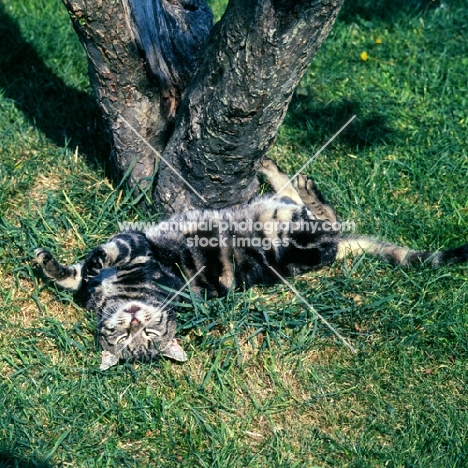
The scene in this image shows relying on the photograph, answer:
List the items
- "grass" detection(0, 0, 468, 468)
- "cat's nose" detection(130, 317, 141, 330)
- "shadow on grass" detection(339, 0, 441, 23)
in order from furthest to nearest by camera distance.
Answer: "shadow on grass" detection(339, 0, 441, 23) < "cat's nose" detection(130, 317, 141, 330) < "grass" detection(0, 0, 468, 468)

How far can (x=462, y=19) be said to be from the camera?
6195 mm

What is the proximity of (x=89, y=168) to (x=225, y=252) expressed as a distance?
46.0 inches

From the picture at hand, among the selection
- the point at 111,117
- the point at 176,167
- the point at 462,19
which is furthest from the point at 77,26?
the point at 462,19

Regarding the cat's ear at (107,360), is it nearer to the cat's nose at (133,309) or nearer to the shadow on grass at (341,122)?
the cat's nose at (133,309)

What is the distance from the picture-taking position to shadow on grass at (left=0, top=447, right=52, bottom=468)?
328 centimetres

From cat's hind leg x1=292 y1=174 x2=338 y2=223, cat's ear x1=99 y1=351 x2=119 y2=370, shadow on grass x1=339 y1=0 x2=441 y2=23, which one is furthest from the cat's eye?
shadow on grass x1=339 y1=0 x2=441 y2=23

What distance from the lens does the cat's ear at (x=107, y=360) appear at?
3.72 meters

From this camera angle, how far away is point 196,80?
3.87 m

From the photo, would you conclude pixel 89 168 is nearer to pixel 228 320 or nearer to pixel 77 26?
pixel 77 26

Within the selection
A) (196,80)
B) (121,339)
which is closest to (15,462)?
(121,339)

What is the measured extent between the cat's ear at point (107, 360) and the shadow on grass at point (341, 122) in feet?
7.52

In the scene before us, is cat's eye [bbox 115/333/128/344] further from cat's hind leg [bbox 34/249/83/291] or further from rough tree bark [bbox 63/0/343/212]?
rough tree bark [bbox 63/0/343/212]

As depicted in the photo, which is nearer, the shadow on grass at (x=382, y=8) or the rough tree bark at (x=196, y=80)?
the rough tree bark at (x=196, y=80)

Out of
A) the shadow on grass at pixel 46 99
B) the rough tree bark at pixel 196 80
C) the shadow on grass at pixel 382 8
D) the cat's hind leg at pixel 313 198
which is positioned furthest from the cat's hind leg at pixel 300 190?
the shadow on grass at pixel 382 8
